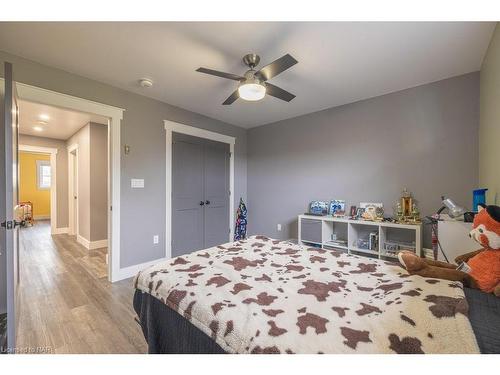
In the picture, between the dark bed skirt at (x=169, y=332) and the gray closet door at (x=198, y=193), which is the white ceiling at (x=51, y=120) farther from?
the dark bed skirt at (x=169, y=332)

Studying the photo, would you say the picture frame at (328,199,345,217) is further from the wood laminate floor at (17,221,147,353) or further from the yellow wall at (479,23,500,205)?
the wood laminate floor at (17,221,147,353)

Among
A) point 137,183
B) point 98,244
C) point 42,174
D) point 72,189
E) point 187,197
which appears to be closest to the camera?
point 137,183

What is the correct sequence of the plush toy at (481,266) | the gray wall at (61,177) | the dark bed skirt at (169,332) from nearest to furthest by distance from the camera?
1. the dark bed skirt at (169,332)
2. the plush toy at (481,266)
3. the gray wall at (61,177)

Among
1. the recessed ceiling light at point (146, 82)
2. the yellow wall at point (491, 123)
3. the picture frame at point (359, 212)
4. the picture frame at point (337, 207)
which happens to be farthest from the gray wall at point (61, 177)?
the yellow wall at point (491, 123)

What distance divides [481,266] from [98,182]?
5.16 metres

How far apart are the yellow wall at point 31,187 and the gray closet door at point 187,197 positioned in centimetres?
719

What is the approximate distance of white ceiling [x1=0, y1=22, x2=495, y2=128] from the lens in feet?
5.57

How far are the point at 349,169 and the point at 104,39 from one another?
314 centimetres

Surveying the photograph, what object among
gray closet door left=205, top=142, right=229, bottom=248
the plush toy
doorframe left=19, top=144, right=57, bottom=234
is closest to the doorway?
doorframe left=19, top=144, right=57, bottom=234

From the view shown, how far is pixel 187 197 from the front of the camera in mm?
3545

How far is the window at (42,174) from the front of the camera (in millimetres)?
7509

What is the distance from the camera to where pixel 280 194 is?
403 cm

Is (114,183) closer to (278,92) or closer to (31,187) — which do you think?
(278,92)

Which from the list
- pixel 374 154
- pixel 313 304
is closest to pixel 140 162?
pixel 313 304
